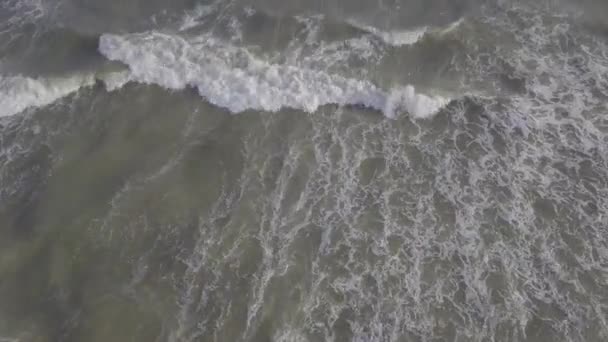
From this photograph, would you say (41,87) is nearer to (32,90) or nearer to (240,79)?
(32,90)

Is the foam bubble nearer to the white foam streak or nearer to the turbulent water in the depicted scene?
the turbulent water

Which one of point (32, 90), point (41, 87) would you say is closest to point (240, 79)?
point (41, 87)

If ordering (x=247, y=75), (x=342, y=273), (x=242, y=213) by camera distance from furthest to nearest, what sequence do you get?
1. (x=247, y=75)
2. (x=242, y=213)
3. (x=342, y=273)

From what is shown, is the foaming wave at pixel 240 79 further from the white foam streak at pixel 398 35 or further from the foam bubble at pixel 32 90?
the white foam streak at pixel 398 35

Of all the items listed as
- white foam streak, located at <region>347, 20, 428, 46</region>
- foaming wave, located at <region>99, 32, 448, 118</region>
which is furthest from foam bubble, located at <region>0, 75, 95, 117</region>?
white foam streak, located at <region>347, 20, 428, 46</region>

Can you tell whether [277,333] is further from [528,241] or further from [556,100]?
[556,100]

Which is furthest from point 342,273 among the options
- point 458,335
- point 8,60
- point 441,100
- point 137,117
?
point 8,60
